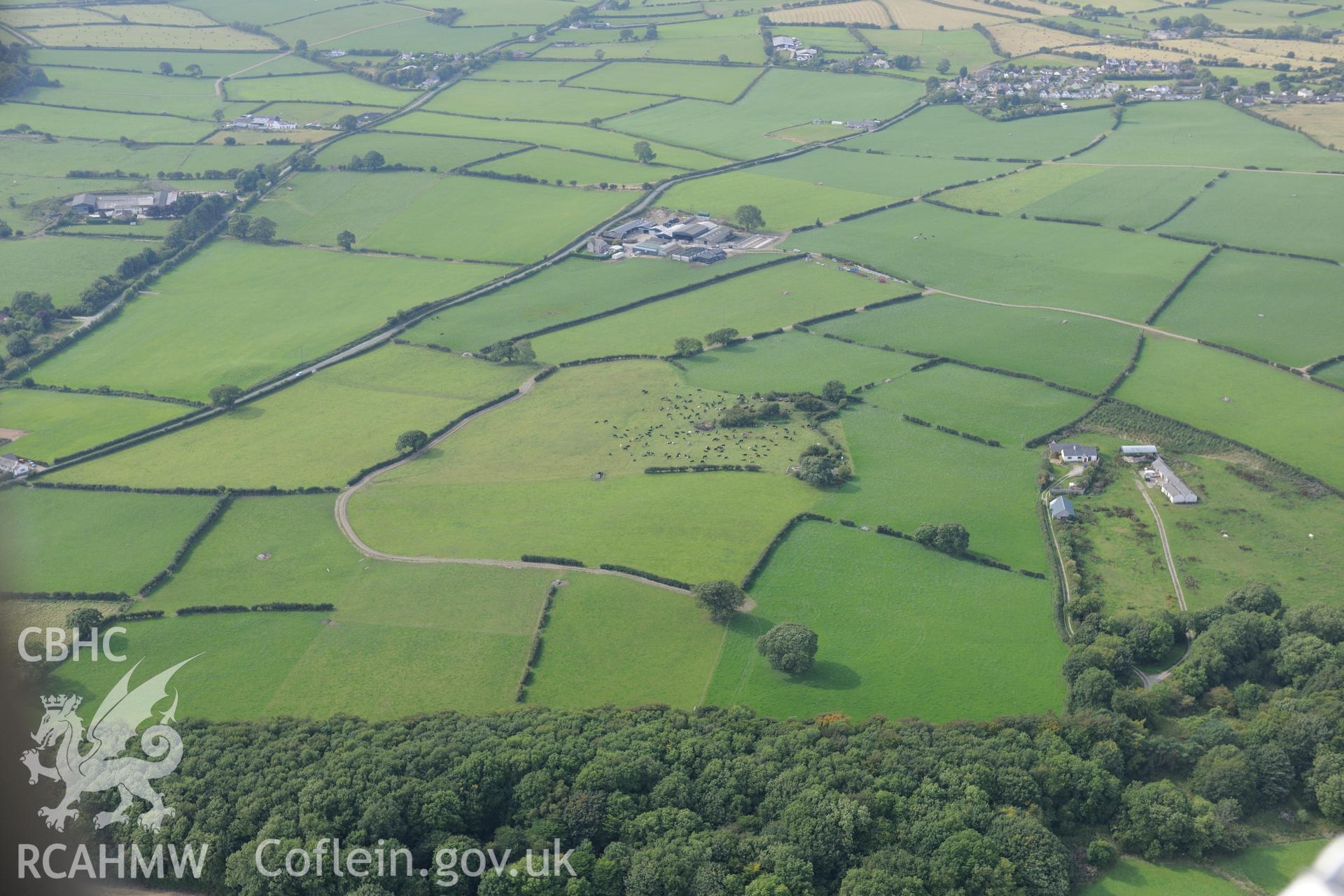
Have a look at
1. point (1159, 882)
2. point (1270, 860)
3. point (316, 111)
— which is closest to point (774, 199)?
point (316, 111)

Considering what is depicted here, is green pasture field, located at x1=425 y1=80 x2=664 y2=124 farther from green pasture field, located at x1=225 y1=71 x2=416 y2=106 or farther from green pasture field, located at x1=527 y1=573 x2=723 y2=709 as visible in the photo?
green pasture field, located at x1=527 y1=573 x2=723 y2=709

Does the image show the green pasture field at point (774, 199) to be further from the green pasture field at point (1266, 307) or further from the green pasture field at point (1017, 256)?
the green pasture field at point (1266, 307)

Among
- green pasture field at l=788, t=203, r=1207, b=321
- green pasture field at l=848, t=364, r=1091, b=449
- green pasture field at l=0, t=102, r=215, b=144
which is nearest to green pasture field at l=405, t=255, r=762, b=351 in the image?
green pasture field at l=788, t=203, r=1207, b=321

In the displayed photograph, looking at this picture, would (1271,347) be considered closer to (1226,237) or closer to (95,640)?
(1226,237)

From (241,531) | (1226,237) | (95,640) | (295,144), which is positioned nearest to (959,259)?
(1226,237)

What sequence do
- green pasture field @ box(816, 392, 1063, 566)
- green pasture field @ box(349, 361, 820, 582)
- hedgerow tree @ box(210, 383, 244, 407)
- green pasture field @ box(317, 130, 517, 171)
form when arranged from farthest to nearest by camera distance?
green pasture field @ box(317, 130, 517, 171)
hedgerow tree @ box(210, 383, 244, 407)
green pasture field @ box(816, 392, 1063, 566)
green pasture field @ box(349, 361, 820, 582)

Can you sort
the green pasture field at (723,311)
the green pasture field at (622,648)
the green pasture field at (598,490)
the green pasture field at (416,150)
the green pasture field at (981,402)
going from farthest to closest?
the green pasture field at (416,150), the green pasture field at (723,311), the green pasture field at (981,402), the green pasture field at (598,490), the green pasture field at (622,648)

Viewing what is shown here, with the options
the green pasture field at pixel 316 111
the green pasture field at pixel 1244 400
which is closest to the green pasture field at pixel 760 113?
the green pasture field at pixel 316 111

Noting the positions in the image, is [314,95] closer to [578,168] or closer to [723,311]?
[578,168]
